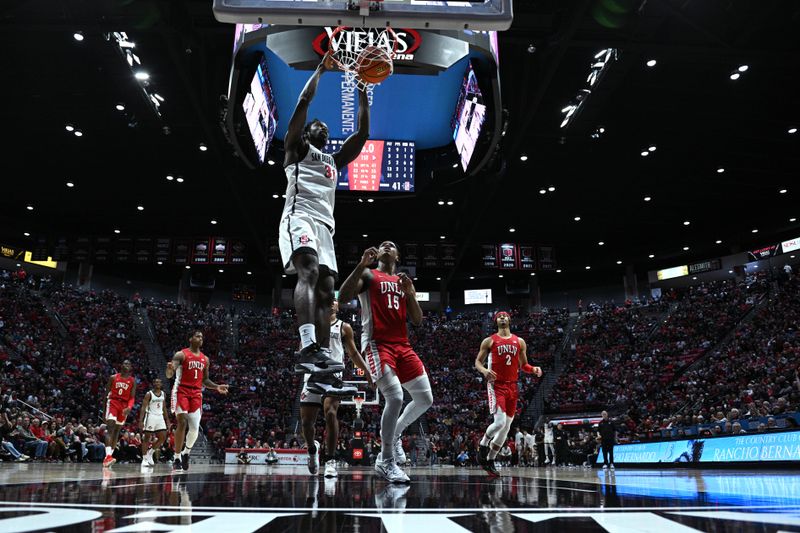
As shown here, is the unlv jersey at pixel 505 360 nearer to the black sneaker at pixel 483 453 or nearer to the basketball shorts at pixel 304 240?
the black sneaker at pixel 483 453

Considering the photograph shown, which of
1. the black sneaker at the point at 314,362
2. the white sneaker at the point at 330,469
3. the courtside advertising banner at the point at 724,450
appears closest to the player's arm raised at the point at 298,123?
the black sneaker at the point at 314,362

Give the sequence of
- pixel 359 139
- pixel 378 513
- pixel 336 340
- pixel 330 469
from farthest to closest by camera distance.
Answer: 1. pixel 336 340
2. pixel 330 469
3. pixel 359 139
4. pixel 378 513

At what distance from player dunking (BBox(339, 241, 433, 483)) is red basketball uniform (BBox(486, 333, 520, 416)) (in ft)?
7.83

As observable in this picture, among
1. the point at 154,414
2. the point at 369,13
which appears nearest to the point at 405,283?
the point at 369,13

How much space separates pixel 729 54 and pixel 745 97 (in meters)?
3.90

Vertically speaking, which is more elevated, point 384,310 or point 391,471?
point 384,310

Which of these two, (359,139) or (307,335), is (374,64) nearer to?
(359,139)

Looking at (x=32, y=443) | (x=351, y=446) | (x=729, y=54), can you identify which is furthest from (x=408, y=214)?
(x=32, y=443)

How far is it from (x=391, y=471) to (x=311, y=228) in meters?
1.97

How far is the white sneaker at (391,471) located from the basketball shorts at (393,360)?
643mm

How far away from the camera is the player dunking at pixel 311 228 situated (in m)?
3.53

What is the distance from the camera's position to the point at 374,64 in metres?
4.50

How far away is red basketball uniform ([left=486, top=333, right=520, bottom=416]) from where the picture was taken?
6.88 metres

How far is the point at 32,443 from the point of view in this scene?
13.3 meters
